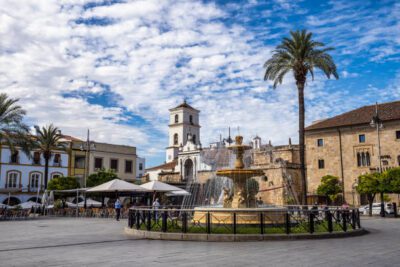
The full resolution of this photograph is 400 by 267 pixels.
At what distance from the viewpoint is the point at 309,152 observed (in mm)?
47281

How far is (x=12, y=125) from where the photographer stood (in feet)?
92.6

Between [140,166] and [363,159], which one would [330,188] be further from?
[140,166]

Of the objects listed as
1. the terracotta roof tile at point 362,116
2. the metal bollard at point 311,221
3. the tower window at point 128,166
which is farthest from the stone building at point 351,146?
the metal bollard at point 311,221

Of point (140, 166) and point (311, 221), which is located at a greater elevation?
point (140, 166)

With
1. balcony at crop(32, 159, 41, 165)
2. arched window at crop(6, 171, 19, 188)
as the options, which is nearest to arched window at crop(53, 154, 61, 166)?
balcony at crop(32, 159, 41, 165)

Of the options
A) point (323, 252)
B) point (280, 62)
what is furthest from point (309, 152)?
point (323, 252)

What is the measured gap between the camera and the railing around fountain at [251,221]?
12.6 meters

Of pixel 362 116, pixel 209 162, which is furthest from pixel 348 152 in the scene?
pixel 209 162

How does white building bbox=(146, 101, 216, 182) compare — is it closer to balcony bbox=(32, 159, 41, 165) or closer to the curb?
balcony bbox=(32, 159, 41, 165)

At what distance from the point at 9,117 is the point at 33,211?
9.58 meters

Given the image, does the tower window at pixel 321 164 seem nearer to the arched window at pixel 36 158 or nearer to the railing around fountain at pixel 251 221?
the railing around fountain at pixel 251 221

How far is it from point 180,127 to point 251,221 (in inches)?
2671

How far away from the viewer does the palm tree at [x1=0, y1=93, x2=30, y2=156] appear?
27703 mm

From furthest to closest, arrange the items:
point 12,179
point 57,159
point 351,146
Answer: point 57,159
point 12,179
point 351,146
